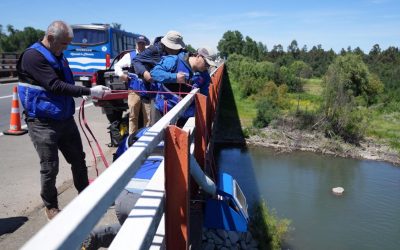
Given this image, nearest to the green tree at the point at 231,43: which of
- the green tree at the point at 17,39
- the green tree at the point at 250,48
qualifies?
the green tree at the point at 250,48

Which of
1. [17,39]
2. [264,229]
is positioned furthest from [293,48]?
[264,229]

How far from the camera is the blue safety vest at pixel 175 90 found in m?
4.42

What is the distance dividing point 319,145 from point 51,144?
21581 mm

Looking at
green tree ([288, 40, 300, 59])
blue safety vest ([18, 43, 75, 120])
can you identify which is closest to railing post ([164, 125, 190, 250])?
blue safety vest ([18, 43, 75, 120])

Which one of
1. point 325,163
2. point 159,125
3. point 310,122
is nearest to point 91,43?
point 325,163

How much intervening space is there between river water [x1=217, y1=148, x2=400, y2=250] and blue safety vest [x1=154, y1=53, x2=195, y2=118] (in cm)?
808

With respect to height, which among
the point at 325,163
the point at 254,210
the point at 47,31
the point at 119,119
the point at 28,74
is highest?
the point at 47,31

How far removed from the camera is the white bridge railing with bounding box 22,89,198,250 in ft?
3.41


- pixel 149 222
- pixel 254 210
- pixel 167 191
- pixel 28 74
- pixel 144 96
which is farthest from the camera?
pixel 254 210

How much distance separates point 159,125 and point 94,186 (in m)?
1.02

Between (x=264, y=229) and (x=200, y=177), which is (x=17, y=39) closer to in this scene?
(x=264, y=229)

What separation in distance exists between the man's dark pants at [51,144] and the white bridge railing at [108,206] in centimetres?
153

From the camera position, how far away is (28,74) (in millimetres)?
3533

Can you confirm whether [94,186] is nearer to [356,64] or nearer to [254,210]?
[254,210]
